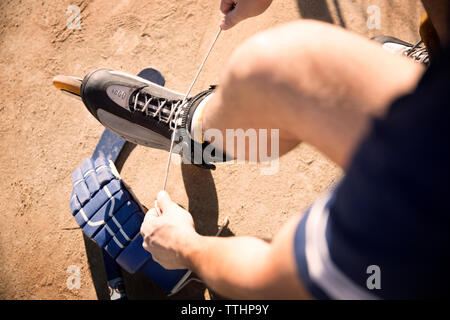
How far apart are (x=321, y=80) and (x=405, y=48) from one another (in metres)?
1.01

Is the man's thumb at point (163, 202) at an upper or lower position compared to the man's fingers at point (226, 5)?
lower

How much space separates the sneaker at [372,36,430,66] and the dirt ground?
14 centimetres

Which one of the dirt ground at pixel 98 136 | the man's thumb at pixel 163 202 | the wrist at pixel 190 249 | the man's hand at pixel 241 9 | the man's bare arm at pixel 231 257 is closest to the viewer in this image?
the man's bare arm at pixel 231 257

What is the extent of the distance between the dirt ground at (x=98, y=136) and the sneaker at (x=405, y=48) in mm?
135

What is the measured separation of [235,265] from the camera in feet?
1.73

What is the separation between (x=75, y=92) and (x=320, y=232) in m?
1.27

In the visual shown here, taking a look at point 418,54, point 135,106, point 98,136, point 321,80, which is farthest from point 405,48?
point 98,136

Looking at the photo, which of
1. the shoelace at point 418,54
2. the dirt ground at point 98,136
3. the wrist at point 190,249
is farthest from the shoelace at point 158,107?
the shoelace at point 418,54

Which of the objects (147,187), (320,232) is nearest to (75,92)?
(147,187)

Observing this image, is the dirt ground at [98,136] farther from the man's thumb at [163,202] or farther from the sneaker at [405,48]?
the man's thumb at [163,202]

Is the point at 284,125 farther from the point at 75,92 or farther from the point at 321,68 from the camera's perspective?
the point at 75,92

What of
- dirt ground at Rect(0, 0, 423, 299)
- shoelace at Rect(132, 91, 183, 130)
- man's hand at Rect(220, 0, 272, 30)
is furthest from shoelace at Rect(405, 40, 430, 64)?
shoelace at Rect(132, 91, 183, 130)

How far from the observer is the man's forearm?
47cm

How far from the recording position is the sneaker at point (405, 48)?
1105 millimetres
